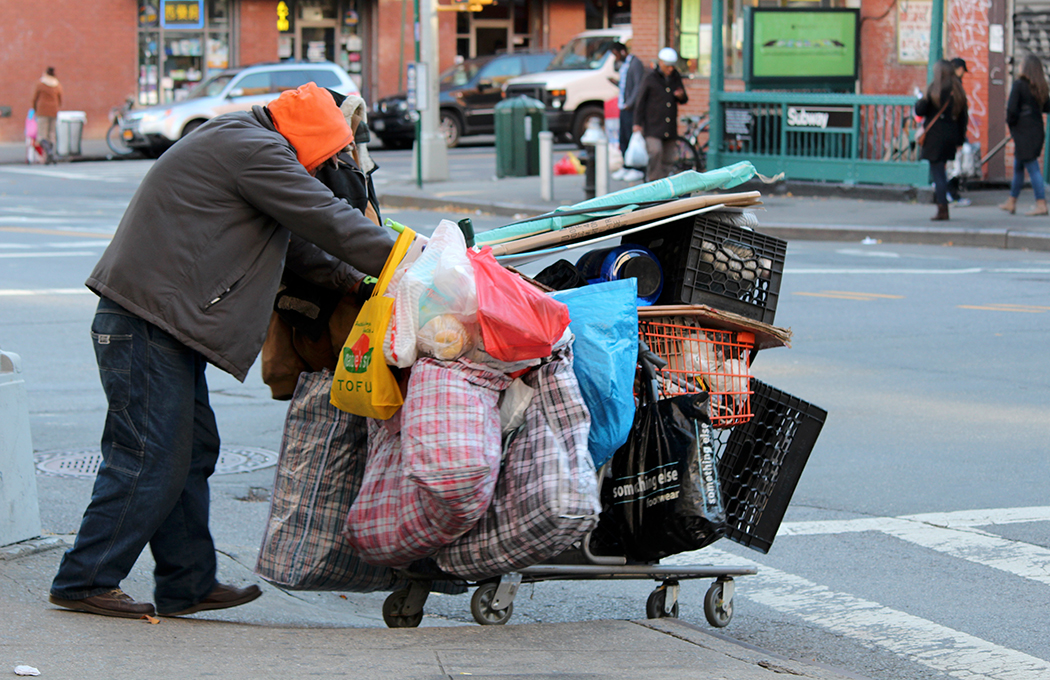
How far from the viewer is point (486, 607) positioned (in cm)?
417

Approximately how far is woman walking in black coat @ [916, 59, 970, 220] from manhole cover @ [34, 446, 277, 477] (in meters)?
12.0

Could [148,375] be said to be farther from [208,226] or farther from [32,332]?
[32,332]

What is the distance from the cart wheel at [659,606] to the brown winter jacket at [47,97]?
2786 centimetres

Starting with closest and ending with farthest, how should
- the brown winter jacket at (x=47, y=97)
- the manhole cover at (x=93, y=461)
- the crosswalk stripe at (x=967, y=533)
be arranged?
the crosswalk stripe at (x=967, y=533)
the manhole cover at (x=93, y=461)
the brown winter jacket at (x=47, y=97)

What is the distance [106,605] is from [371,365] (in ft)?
3.64

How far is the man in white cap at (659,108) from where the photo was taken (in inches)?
723

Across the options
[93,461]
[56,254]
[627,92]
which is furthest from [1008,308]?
[627,92]

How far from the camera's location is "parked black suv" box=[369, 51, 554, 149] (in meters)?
31.5

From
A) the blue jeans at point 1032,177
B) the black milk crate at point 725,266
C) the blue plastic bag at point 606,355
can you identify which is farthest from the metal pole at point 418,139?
the blue plastic bag at point 606,355

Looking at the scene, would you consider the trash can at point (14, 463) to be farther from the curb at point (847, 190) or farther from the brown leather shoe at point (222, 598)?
the curb at point (847, 190)

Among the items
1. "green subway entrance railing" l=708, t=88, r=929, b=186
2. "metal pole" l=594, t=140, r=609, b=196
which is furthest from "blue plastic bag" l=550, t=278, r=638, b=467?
"green subway entrance railing" l=708, t=88, r=929, b=186

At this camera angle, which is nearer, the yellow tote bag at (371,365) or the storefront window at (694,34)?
the yellow tote bag at (371,365)

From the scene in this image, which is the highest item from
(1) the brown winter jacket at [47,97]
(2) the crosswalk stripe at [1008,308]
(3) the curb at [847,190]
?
(1) the brown winter jacket at [47,97]

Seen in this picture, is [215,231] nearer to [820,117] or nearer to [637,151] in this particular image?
[637,151]
